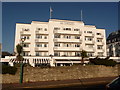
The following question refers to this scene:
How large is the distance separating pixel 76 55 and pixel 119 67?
21791mm

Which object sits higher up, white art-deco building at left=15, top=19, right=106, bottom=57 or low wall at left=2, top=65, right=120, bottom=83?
white art-deco building at left=15, top=19, right=106, bottom=57

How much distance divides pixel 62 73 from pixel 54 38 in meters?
26.9

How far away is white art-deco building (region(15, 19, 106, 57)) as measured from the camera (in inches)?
1975

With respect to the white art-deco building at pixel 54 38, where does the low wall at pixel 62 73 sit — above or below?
below

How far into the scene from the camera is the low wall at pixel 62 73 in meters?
22.4

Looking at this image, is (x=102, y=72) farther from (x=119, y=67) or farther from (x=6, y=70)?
(x=6, y=70)

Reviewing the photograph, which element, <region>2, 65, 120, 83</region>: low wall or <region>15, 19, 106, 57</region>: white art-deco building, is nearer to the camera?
<region>2, 65, 120, 83</region>: low wall

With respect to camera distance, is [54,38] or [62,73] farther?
[54,38]

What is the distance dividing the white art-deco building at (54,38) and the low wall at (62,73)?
22618mm

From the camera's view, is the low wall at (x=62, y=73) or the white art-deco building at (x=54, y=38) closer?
the low wall at (x=62, y=73)

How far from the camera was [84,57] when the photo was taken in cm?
4644

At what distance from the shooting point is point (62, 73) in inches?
976

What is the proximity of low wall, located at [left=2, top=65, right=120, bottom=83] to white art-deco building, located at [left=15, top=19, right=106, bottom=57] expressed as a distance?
22.6 m

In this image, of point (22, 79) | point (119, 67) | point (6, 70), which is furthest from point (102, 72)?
point (6, 70)
